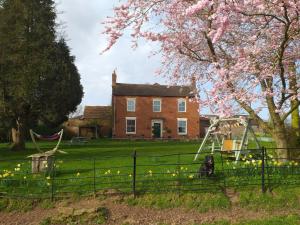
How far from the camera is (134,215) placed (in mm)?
10391

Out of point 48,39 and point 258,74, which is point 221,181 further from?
point 48,39

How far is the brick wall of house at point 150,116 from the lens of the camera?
5391 cm

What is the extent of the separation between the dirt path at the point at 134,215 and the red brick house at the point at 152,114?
4262 cm

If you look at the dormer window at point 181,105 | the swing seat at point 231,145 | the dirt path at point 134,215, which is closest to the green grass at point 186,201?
the dirt path at point 134,215

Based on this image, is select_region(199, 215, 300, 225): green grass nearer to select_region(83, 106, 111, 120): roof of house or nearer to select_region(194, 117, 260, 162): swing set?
select_region(194, 117, 260, 162): swing set

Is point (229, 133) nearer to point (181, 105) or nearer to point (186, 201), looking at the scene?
point (186, 201)

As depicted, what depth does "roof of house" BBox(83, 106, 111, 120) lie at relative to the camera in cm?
6031

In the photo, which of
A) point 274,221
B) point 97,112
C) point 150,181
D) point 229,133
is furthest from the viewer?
point 97,112

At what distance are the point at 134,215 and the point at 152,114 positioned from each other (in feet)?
147

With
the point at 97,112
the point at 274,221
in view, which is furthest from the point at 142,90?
the point at 274,221

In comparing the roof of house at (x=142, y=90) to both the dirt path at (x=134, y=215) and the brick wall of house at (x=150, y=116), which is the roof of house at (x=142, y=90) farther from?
the dirt path at (x=134, y=215)

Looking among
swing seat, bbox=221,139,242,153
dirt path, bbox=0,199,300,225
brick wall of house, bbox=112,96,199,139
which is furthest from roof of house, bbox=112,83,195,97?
dirt path, bbox=0,199,300,225

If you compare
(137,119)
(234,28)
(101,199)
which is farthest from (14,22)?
(137,119)

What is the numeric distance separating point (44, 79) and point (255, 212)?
72.9ft
